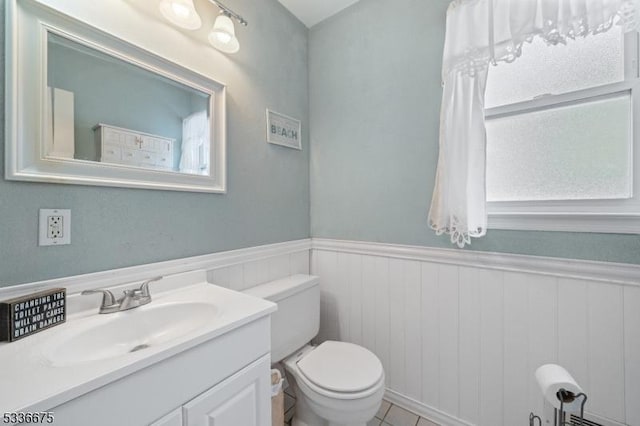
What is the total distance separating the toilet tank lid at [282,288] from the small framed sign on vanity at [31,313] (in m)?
0.69

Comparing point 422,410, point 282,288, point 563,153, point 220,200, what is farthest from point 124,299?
point 563,153

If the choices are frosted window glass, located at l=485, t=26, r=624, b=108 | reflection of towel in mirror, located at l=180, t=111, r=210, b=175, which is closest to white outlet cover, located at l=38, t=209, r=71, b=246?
reflection of towel in mirror, located at l=180, t=111, r=210, b=175

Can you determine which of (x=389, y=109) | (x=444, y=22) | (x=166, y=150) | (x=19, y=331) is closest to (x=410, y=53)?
(x=444, y=22)

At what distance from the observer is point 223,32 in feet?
3.99

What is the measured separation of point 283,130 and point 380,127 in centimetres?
60

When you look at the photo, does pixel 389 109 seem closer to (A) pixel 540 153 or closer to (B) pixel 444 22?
(B) pixel 444 22

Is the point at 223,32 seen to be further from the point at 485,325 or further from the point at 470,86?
the point at 485,325

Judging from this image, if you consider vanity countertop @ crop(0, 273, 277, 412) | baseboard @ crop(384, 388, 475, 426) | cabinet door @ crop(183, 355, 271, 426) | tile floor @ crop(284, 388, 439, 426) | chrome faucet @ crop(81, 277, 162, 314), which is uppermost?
chrome faucet @ crop(81, 277, 162, 314)

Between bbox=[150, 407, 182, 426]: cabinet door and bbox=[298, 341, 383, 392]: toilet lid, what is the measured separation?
2.00 ft

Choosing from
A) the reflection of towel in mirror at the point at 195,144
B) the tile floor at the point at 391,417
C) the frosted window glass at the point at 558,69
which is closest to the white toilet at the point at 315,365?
the tile floor at the point at 391,417

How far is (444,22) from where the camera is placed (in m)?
1.32

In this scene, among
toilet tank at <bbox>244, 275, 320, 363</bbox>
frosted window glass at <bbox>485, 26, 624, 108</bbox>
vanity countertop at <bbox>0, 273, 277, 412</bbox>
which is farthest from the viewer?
toilet tank at <bbox>244, 275, 320, 363</bbox>

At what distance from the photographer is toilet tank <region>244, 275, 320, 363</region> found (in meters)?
1.28

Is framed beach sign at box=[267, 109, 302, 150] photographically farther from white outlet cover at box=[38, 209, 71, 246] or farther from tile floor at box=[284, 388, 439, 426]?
tile floor at box=[284, 388, 439, 426]
